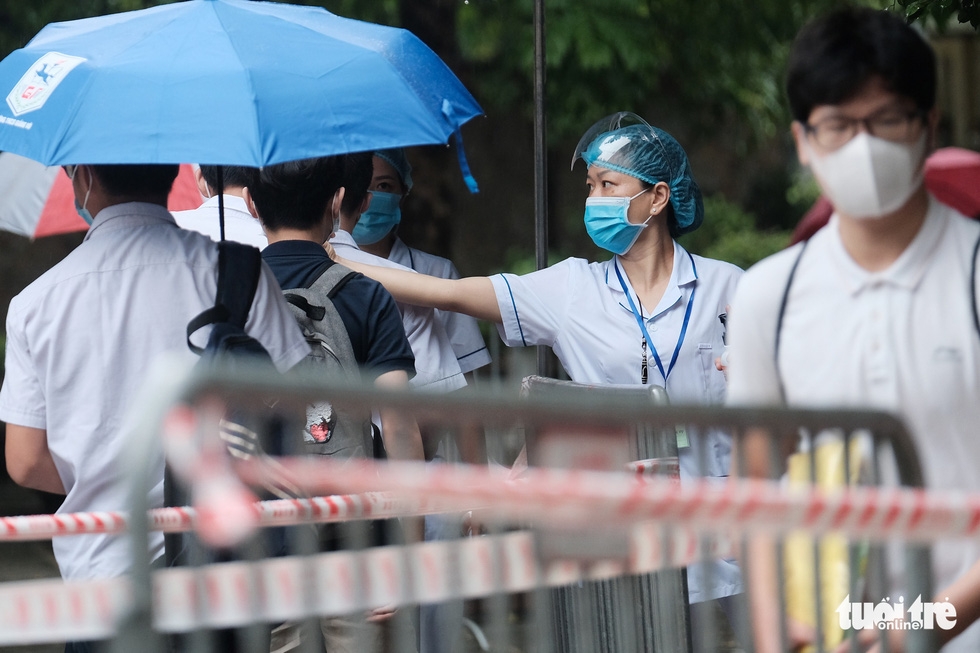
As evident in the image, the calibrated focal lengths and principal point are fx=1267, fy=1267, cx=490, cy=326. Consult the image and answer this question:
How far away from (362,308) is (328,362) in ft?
0.68

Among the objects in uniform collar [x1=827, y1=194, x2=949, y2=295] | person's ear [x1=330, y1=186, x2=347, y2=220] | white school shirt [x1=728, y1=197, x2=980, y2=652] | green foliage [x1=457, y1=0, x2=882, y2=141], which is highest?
green foliage [x1=457, y1=0, x2=882, y2=141]

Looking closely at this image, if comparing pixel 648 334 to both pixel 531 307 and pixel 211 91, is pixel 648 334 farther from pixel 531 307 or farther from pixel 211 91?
pixel 211 91

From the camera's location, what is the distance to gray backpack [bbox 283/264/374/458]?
3012mm

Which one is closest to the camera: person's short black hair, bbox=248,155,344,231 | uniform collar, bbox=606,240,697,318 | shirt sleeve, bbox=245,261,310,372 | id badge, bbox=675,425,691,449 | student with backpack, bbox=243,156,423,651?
id badge, bbox=675,425,691,449

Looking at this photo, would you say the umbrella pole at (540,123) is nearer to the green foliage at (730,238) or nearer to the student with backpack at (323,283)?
the student with backpack at (323,283)

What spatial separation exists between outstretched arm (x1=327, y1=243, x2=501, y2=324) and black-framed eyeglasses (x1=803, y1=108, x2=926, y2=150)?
1912 millimetres

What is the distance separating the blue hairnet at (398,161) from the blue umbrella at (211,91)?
3.28ft

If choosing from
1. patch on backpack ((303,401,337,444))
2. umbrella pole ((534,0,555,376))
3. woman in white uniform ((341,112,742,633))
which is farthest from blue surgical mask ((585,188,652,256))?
patch on backpack ((303,401,337,444))

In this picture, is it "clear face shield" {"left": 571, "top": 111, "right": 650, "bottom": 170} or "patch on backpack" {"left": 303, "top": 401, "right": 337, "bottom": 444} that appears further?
"clear face shield" {"left": 571, "top": 111, "right": 650, "bottom": 170}

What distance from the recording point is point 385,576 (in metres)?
1.98

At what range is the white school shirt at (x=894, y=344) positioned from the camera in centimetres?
204

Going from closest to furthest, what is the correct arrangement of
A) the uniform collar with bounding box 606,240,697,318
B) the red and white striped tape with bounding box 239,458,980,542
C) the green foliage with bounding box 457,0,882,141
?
1. the red and white striped tape with bounding box 239,458,980,542
2. the uniform collar with bounding box 606,240,697,318
3. the green foliage with bounding box 457,0,882,141

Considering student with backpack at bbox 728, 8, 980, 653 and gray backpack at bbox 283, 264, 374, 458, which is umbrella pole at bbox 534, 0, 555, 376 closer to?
gray backpack at bbox 283, 264, 374, 458

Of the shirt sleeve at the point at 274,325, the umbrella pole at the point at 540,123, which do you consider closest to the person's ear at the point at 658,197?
the umbrella pole at the point at 540,123
